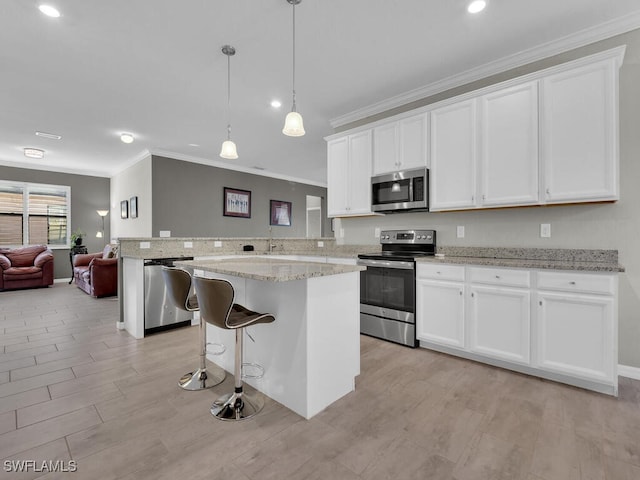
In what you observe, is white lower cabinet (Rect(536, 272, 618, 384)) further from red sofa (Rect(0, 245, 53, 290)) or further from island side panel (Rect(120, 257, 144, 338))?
red sofa (Rect(0, 245, 53, 290))

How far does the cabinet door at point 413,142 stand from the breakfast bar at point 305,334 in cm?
176

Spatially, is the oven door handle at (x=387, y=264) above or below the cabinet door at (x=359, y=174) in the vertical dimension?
below

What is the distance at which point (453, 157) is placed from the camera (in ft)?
10.1

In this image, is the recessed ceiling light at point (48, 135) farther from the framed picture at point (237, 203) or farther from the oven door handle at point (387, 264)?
the oven door handle at point (387, 264)

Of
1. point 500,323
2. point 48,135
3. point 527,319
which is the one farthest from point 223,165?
point 527,319

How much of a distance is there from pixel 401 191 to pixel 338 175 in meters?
0.98

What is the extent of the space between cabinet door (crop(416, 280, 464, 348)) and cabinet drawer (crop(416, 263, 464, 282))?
54 millimetres

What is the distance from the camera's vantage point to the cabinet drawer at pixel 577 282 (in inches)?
83.0

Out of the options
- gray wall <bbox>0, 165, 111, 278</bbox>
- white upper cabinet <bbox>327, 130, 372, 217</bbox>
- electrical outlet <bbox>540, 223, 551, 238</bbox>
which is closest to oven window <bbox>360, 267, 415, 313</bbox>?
white upper cabinet <bbox>327, 130, 372, 217</bbox>

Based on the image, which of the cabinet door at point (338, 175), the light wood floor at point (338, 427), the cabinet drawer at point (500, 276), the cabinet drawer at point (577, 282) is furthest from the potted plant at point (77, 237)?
the cabinet drawer at point (577, 282)

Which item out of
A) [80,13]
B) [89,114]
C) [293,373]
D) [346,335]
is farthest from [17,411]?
[89,114]

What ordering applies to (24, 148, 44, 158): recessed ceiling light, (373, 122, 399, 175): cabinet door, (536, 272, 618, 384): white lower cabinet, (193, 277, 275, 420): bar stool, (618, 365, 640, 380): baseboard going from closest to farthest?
(193, 277, 275, 420): bar stool < (536, 272, 618, 384): white lower cabinet < (618, 365, 640, 380): baseboard < (373, 122, 399, 175): cabinet door < (24, 148, 44, 158): recessed ceiling light

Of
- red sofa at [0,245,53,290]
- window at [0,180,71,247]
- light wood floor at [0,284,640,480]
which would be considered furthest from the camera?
window at [0,180,71,247]

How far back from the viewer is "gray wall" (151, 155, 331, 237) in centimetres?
584
